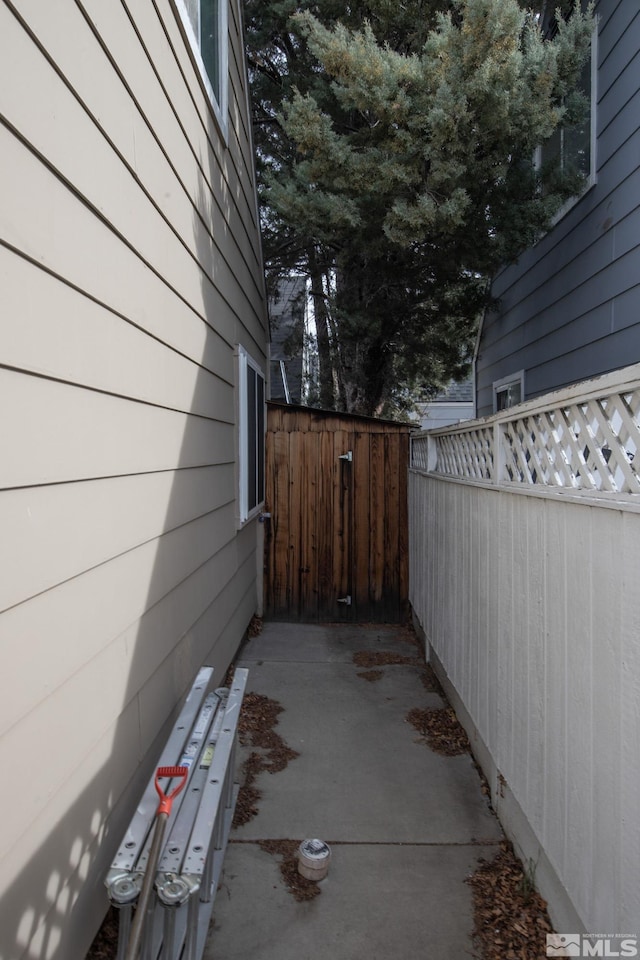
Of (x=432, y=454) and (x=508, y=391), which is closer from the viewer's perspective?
(x=432, y=454)

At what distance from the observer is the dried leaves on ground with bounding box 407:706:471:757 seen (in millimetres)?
3723

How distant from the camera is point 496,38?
4586 mm

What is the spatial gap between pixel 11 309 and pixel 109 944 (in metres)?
1.97

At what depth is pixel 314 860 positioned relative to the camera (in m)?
2.51

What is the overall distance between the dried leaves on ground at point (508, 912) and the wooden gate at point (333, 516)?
3.76 m

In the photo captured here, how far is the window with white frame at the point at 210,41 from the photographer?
126 inches

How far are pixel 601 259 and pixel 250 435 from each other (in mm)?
2853

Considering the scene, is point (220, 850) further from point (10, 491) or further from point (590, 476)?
point (590, 476)

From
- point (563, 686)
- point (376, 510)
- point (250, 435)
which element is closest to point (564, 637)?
point (563, 686)

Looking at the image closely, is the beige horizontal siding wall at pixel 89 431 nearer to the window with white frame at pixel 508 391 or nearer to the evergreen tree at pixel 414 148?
the evergreen tree at pixel 414 148

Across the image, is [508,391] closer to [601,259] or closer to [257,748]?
[601,259]

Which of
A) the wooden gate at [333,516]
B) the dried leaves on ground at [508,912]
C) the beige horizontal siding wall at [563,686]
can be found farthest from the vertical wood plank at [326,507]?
the dried leaves on ground at [508,912]

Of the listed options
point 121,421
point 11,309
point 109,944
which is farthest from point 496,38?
point 109,944

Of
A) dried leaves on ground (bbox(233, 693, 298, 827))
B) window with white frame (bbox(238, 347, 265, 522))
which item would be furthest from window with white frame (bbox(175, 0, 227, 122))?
dried leaves on ground (bbox(233, 693, 298, 827))
